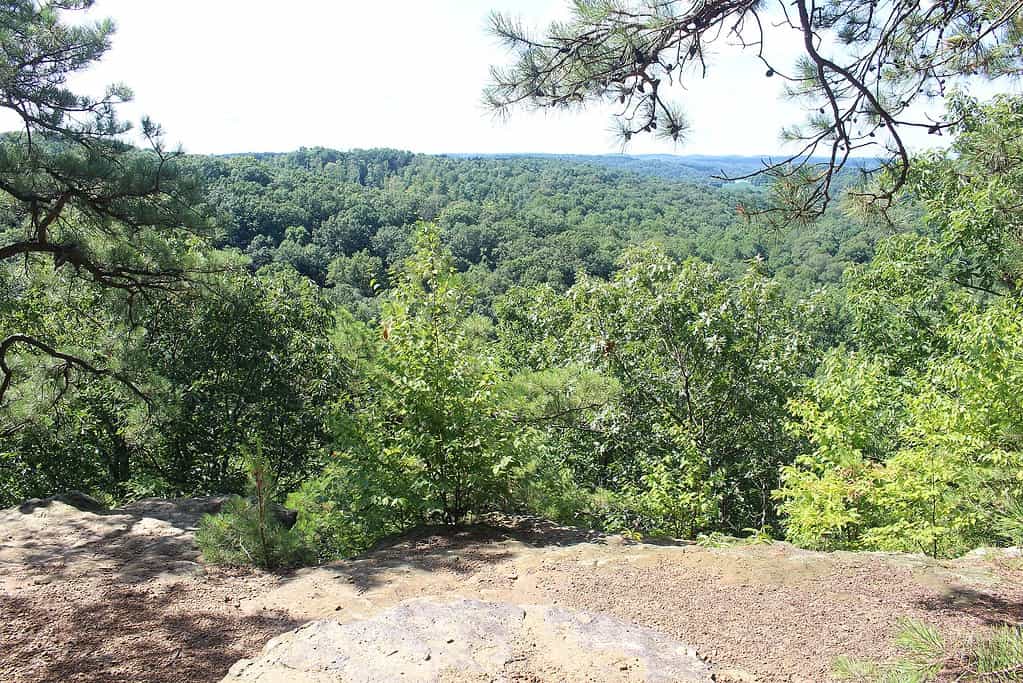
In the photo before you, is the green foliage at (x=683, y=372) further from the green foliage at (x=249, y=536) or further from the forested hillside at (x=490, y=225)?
the green foliage at (x=249, y=536)

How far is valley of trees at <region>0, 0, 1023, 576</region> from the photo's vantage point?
17.8 feet

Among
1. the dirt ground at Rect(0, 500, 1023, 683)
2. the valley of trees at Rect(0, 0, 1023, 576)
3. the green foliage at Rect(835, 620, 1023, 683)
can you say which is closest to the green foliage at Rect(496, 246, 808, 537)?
the valley of trees at Rect(0, 0, 1023, 576)

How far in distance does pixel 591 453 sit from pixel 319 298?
5852 millimetres

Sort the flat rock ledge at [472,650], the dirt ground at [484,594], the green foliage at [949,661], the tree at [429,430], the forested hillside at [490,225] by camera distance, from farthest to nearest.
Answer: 1. the forested hillside at [490,225]
2. the tree at [429,430]
3. the dirt ground at [484,594]
4. the flat rock ledge at [472,650]
5. the green foliage at [949,661]

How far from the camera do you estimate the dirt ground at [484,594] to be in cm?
346

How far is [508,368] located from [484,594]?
454cm

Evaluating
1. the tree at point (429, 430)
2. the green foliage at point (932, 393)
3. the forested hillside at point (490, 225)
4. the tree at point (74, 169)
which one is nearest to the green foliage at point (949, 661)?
the green foliage at point (932, 393)

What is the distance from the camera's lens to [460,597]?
402 cm

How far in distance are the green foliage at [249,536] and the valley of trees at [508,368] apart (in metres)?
0.03

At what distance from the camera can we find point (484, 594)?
4.26 meters

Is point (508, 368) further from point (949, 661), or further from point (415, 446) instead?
point (949, 661)

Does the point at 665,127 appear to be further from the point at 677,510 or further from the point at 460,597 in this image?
the point at 677,510

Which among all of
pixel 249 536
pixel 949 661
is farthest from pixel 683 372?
pixel 949 661

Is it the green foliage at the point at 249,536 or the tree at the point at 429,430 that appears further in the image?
the tree at the point at 429,430
